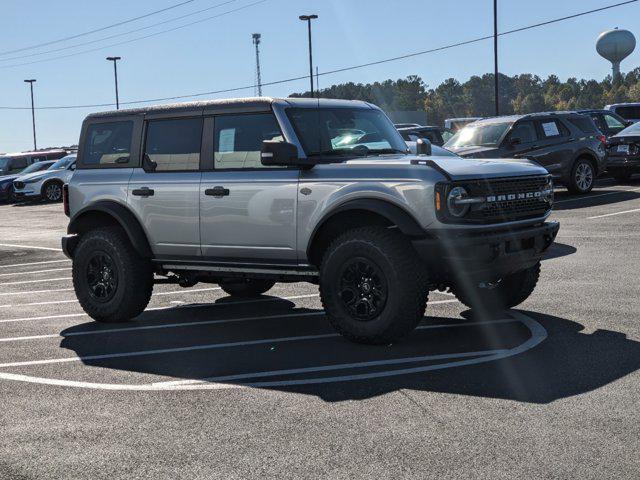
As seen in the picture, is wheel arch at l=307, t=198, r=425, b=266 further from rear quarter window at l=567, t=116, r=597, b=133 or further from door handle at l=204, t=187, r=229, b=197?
rear quarter window at l=567, t=116, r=597, b=133

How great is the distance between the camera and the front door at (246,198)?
8.08 metres

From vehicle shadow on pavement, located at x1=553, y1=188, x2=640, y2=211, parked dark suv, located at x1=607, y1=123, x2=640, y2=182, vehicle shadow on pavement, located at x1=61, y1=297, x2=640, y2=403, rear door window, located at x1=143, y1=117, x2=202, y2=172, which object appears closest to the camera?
vehicle shadow on pavement, located at x1=61, y1=297, x2=640, y2=403

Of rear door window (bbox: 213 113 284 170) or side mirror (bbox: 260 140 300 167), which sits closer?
side mirror (bbox: 260 140 300 167)

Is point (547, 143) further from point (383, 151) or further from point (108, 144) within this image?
→ point (108, 144)

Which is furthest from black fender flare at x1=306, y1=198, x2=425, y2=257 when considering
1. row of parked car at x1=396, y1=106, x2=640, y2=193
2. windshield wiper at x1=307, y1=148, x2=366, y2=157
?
row of parked car at x1=396, y1=106, x2=640, y2=193

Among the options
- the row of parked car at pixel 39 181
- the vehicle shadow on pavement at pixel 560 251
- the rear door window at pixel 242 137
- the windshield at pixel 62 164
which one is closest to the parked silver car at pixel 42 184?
the row of parked car at pixel 39 181

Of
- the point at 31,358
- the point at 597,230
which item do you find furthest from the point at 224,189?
the point at 597,230

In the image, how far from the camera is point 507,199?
7.64m

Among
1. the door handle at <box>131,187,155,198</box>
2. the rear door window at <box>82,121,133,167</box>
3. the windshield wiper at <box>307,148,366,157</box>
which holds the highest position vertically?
the rear door window at <box>82,121,133,167</box>

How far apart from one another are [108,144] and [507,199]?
4212 millimetres

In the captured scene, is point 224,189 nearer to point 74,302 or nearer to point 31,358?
point 31,358

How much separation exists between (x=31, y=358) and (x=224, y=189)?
217cm

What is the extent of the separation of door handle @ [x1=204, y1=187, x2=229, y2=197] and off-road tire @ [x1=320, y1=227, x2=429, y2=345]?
1.24 meters

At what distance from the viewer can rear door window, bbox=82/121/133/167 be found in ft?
31.1
